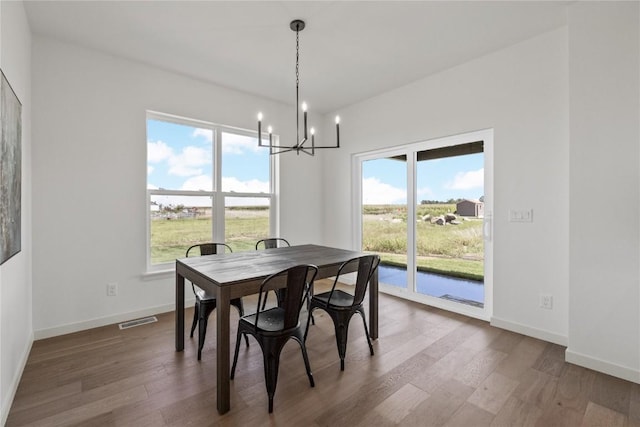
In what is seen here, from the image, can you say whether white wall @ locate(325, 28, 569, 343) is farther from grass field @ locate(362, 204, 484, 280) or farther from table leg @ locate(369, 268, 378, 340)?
table leg @ locate(369, 268, 378, 340)

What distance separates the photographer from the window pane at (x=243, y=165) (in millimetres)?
4133

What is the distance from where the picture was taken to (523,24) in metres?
2.66

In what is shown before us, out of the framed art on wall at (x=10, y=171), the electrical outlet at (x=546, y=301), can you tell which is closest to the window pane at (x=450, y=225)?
the electrical outlet at (x=546, y=301)

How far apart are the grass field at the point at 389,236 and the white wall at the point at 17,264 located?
45.9 inches

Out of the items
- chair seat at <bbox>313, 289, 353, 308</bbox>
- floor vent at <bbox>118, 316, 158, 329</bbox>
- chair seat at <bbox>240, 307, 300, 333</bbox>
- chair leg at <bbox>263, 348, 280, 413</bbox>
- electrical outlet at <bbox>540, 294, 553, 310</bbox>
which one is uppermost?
chair seat at <bbox>313, 289, 353, 308</bbox>

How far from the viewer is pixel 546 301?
2.81 metres

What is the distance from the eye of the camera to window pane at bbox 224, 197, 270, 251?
4.12m

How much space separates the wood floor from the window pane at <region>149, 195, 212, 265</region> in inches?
41.6

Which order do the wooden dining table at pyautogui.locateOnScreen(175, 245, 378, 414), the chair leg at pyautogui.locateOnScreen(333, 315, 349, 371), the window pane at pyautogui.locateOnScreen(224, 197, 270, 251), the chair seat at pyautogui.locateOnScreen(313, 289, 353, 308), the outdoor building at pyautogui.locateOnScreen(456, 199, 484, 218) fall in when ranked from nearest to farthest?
the wooden dining table at pyautogui.locateOnScreen(175, 245, 378, 414) → the chair leg at pyautogui.locateOnScreen(333, 315, 349, 371) → the chair seat at pyautogui.locateOnScreen(313, 289, 353, 308) → the outdoor building at pyautogui.locateOnScreen(456, 199, 484, 218) → the window pane at pyautogui.locateOnScreen(224, 197, 270, 251)

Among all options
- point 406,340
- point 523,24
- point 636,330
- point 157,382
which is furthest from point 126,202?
point 636,330

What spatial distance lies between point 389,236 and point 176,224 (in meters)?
2.88

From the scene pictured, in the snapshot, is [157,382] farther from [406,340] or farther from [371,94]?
[371,94]

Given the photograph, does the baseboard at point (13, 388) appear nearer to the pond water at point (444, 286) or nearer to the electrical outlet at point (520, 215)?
Answer: the pond water at point (444, 286)

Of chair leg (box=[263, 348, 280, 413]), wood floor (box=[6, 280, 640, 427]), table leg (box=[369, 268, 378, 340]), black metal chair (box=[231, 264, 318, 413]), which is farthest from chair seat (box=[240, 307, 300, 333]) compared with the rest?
table leg (box=[369, 268, 378, 340])
